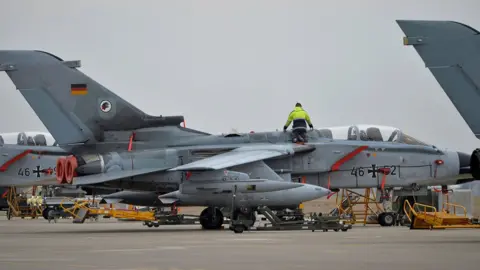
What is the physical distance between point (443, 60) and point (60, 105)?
13575mm

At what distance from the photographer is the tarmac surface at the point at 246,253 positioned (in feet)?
41.2

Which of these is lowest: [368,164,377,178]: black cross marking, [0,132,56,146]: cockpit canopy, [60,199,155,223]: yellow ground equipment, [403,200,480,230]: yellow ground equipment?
[403,200,480,230]: yellow ground equipment

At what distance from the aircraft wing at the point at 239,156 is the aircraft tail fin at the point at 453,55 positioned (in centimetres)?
1020

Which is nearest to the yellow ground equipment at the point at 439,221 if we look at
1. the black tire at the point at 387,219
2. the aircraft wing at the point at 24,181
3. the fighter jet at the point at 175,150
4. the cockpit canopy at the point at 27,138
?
the black tire at the point at 387,219

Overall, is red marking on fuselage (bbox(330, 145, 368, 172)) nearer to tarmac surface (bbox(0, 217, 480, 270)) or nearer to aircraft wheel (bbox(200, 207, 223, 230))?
aircraft wheel (bbox(200, 207, 223, 230))

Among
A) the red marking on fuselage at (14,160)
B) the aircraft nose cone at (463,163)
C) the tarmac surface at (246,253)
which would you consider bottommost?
the tarmac surface at (246,253)

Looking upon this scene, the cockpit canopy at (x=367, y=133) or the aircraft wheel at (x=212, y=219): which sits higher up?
the cockpit canopy at (x=367, y=133)

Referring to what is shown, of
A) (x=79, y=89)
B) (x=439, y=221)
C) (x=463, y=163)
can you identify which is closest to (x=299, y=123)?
(x=463, y=163)

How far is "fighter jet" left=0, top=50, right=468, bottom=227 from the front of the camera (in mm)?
25391

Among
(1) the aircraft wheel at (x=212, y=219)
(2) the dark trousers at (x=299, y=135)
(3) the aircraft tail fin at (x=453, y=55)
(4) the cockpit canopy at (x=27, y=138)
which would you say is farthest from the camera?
(4) the cockpit canopy at (x=27, y=138)

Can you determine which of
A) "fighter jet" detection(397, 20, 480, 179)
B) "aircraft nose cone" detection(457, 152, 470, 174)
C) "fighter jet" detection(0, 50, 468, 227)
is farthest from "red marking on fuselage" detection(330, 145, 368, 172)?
"fighter jet" detection(397, 20, 480, 179)

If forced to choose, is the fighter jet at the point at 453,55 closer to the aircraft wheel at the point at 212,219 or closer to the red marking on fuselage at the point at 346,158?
the red marking on fuselage at the point at 346,158

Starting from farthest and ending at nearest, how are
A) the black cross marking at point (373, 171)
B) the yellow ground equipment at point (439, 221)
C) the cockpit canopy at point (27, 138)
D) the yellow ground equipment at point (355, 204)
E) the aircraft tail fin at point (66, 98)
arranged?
1. the cockpit canopy at point (27, 138)
2. the yellow ground equipment at point (355, 204)
3. the black cross marking at point (373, 171)
4. the aircraft tail fin at point (66, 98)
5. the yellow ground equipment at point (439, 221)

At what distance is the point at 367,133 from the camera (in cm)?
2742
